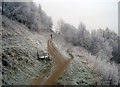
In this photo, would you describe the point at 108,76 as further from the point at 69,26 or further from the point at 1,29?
the point at 69,26

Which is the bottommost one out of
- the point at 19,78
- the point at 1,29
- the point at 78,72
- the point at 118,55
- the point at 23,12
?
the point at 118,55

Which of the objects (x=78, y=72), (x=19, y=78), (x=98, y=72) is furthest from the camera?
(x=98, y=72)

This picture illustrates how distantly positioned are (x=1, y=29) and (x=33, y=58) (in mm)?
11167

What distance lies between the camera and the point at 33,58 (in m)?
25.4

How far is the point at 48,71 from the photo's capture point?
74.6 feet

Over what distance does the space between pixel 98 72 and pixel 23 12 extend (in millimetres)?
36520

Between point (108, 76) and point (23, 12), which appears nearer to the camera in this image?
A: point (108, 76)

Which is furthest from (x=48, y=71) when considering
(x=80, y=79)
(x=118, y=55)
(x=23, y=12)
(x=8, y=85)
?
(x=118, y=55)

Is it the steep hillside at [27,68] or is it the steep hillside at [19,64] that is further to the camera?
the steep hillside at [27,68]

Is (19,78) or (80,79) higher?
(19,78)

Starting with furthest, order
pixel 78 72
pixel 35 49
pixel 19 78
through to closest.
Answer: pixel 35 49, pixel 78 72, pixel 19 78

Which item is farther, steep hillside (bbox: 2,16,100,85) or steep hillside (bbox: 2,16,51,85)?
steep hillside (bbox: 2,16,100,85)

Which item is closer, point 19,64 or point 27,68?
point 19,64

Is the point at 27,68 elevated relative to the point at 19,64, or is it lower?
lower
